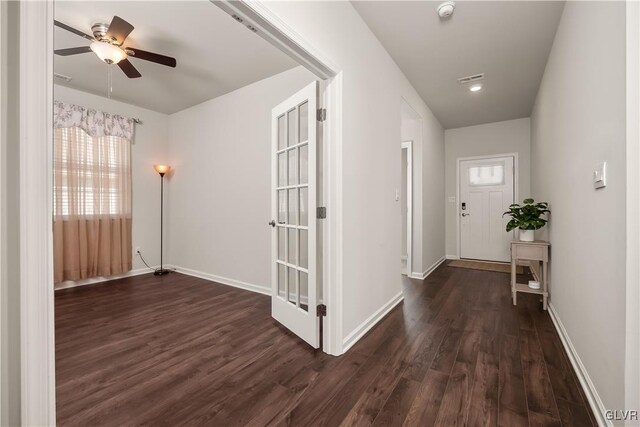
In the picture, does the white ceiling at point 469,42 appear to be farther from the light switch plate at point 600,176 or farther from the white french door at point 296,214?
the light switch plate at point 600,176

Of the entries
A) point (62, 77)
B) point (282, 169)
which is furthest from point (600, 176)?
point (62, 77)

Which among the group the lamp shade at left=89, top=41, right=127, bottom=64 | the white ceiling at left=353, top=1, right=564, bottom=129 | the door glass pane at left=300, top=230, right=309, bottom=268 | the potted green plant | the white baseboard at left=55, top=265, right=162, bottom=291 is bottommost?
the white baseboard at left=55, top=265, right=162, bottom=291

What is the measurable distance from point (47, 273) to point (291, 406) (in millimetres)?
1271

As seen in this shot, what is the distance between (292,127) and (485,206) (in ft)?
14.6

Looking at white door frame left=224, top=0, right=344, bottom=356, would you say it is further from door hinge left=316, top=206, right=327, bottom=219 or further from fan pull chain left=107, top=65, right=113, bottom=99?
fan pull chain left=107, top=65, right=113, bottom=99

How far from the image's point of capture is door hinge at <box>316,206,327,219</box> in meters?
2.00

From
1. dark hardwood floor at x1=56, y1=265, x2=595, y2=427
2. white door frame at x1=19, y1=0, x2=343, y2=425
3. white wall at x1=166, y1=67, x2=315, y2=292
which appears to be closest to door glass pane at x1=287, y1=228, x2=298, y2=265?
dark hardwood floor at x1=56, y1=265, x2=595, y2=427

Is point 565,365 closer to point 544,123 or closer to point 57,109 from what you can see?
point 544,123

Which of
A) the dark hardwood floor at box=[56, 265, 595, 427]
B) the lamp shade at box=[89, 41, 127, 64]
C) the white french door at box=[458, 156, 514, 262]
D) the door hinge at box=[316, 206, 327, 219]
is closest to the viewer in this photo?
the dark hardwood floor at box=[56, 265, 595, 427]

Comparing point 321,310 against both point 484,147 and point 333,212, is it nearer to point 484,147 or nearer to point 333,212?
point 333,212

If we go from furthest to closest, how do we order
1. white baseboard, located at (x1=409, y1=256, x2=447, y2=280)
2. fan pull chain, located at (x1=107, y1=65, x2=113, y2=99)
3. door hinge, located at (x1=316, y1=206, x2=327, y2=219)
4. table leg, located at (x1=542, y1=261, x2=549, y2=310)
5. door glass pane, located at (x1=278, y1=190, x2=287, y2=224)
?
1. white baseboard, located at (x1=409, y1=256, x2=447, y2=280)
2. fan pull chain, located at (x1=107, y1=65, x2=113, y2=99)
3. table leg, located at (x1=542, y1=261, x2=549, y2=310)
4. door glass pane, located at (x1=278, y1=190, x2=287, y2=224)
5. door hinge, located at (x1=316, y1=206, x2=327, y2=219)

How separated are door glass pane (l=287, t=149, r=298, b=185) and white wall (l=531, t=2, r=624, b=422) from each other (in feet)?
6.13

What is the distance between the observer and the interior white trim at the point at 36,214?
2.14 feet

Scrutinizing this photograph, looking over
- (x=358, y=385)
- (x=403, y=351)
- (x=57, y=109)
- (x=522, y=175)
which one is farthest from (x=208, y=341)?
(x=522, y=175)
